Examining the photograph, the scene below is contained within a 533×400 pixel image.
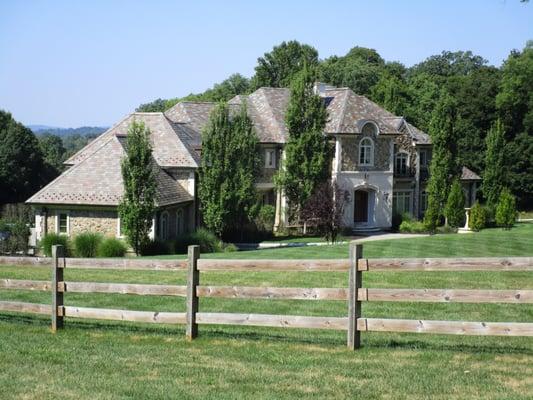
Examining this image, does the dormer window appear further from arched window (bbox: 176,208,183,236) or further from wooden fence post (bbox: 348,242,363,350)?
wooden fence post (bbox: 348,242,363,350)

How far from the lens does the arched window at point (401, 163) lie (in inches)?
1869

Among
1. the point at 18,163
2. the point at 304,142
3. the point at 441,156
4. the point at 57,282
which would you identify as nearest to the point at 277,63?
the point at 18,163

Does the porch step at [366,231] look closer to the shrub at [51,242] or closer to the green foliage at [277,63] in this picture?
the shrub at [51,242]

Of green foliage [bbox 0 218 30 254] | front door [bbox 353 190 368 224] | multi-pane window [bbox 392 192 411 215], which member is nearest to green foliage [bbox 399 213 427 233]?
multi-pane window [bbox 392 192 411 215]

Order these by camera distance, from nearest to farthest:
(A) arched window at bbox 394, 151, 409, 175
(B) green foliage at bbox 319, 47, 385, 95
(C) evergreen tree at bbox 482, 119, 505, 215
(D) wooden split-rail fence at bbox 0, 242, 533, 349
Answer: (D) wooden split-rail fence at bbox 0, 242, 533, 349
(A) arched window at bbox 394, 151, 409, 175
(C) evergreen tree at bbox 482, 119, 505, 215
(B) green foliage at bbox 319, 47, 385, 95

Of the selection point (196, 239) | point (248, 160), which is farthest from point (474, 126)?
point (196, 239)

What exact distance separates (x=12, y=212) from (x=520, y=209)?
42.6 m

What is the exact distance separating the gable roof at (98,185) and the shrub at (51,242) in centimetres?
208

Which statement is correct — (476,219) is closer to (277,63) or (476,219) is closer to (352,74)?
(352,74)

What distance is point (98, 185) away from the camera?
34.6 m

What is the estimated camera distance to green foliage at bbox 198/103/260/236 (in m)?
36.2

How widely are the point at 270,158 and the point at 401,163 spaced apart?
A: 10202 mm

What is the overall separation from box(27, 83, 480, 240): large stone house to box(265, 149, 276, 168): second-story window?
62 mm

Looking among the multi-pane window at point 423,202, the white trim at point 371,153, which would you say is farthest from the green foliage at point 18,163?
Answer: the multi-pane window at point 423,202
